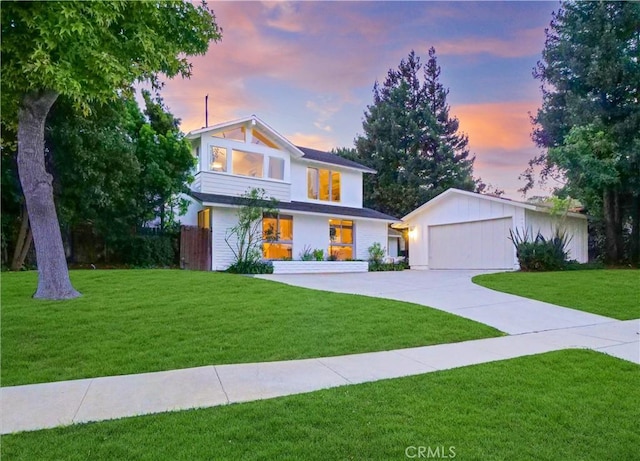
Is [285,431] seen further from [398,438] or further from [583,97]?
[583,97]

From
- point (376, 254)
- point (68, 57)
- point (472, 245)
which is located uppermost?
point (68, 57)

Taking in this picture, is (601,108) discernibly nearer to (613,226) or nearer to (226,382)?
(613,226)

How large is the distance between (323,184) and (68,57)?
14.8 metres

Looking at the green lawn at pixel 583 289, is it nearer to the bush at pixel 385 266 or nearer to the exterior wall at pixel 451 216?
the exterior wall at pixel 451 216

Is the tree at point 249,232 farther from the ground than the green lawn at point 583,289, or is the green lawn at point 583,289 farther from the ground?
the tree at point 249,232

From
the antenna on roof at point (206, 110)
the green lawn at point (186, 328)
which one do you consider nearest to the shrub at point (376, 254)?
the green lawn at point (186, 328)

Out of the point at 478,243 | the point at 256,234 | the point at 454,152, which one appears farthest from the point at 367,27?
the point at 454,152

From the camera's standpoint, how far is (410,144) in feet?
115

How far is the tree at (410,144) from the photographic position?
3362 cm

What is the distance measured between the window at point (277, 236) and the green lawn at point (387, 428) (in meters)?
13.0

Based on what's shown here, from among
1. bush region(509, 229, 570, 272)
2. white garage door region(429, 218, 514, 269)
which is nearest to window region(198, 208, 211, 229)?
white garage door region(429, 218, 514, 269)

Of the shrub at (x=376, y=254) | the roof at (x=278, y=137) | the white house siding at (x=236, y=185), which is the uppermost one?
the roof at (x=278, y=137)

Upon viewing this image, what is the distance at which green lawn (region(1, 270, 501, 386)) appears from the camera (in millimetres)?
4816

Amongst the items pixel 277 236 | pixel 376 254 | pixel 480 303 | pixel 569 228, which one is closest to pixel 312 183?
pixel 277 236
